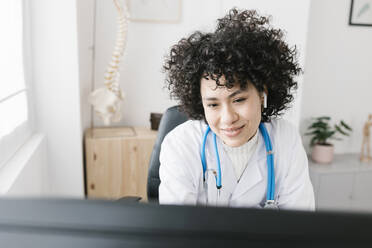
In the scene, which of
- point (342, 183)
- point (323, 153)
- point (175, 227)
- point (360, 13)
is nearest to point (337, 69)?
point (360, 13)

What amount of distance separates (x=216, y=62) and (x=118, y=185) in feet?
4.95

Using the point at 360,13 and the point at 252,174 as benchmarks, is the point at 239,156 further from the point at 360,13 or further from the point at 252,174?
the point at 360,13

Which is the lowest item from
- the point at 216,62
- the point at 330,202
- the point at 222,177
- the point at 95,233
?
the point at 330,202

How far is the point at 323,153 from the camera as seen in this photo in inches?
105

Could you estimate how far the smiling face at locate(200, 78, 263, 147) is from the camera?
37.6 inches

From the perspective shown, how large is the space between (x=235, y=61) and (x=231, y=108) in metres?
0.14

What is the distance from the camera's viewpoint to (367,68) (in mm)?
2941

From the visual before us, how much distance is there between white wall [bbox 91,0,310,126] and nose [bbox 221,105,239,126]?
4.94ft

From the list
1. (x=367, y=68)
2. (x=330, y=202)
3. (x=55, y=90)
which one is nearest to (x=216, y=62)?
(x=55, y=90)

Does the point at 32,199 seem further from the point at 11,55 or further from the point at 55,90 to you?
the point at 55,90

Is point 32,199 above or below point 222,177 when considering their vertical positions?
above

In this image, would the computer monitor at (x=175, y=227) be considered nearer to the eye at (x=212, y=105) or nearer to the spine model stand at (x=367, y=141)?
the eye at (x=212, y=105)

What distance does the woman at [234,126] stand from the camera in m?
0.96

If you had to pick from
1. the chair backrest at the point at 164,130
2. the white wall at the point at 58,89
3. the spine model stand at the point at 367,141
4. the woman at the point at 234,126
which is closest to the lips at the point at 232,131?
the woman at the point at 234,126
